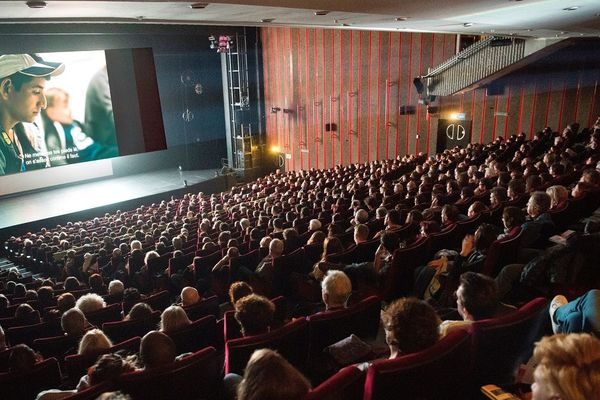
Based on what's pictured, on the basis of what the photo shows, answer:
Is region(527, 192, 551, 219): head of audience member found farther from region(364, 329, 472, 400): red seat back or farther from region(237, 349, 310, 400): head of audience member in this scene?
region(237, 349, 310, 400): head of audience member

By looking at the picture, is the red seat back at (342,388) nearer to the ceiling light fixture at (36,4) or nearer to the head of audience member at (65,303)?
the head of audience member at (65,303)

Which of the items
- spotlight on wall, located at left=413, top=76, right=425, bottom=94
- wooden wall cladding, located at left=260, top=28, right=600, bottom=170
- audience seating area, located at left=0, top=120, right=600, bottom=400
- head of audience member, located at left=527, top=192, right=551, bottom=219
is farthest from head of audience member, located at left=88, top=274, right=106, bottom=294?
wooden wall cladding, located at left=260, top=28, right=600, bottom=170

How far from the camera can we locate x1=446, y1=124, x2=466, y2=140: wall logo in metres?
16.3

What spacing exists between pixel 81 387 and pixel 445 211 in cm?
439

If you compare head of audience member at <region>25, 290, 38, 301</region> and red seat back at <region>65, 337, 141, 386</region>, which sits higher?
red seat back at <region>65, 337, 141, 386</region>

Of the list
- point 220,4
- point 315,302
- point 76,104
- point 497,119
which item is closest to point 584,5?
point 220,4

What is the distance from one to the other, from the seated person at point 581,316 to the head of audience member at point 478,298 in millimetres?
404

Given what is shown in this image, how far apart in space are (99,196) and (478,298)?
705 inches

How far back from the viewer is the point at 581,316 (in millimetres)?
2771

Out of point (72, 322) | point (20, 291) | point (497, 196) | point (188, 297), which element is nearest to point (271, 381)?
point (188, 297)

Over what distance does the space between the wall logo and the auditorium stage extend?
9.81 metres

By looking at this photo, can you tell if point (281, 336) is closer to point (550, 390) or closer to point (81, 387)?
point (81, 387)

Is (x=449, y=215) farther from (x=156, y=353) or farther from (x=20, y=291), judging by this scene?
(x=20, y=291)

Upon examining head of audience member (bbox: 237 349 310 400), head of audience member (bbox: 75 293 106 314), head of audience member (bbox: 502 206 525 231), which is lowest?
head of audience member (bbox: 75 293 106 314)
